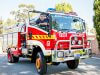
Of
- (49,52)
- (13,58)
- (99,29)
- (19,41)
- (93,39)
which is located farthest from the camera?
(93,39)

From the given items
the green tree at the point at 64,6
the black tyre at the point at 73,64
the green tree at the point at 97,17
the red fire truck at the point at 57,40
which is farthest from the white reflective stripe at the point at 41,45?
the green tree at the point at 64,6

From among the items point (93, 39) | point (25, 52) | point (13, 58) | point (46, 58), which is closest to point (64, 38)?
point (46, 58)

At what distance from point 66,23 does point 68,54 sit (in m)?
1.48

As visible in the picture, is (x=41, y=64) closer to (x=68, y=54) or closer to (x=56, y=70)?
(x=68, y=54)

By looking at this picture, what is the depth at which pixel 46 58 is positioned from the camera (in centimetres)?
1088

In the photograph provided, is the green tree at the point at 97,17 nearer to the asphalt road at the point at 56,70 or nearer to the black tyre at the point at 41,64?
the asphalt road at the point at 56,70

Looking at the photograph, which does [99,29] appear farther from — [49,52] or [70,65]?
[49,52]

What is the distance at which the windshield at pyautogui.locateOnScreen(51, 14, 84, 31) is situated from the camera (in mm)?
10703

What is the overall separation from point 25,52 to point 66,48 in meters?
3.24

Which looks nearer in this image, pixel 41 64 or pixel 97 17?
pixel 41 64

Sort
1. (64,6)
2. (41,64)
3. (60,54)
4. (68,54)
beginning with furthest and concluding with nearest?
(64,6) < (41,64) < (68,54) < (60,54)

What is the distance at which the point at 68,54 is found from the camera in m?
10.6

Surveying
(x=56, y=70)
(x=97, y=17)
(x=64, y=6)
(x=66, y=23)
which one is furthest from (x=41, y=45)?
(x=64, y=6)

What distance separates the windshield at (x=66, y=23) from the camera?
10703 millimetres
